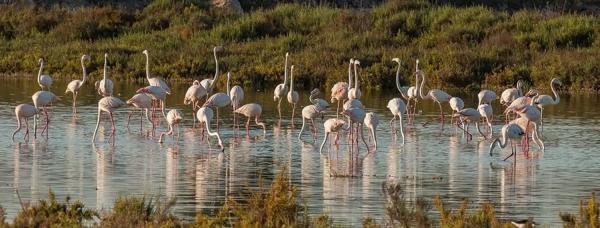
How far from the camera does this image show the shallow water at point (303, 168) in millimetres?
13289

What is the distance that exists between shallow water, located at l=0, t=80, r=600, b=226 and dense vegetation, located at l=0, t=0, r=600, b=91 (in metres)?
7.95

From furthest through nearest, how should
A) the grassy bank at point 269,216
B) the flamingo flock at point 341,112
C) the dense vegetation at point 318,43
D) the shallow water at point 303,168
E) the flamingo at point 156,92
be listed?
1. the dense vegetation at point 318,43
2. the flamingo at point 156,92
3. the flamingo flock at point 341,112
4. the shallow water at point 303,168
5. the grassy bank at point 269,216

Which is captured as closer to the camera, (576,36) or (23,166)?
(23,166)

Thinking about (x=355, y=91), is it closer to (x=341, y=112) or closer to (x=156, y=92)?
(x=341, y=112)

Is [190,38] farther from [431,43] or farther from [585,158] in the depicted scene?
[585,158]

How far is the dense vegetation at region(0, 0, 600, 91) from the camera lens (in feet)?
98.1

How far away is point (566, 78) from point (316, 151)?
490 inches

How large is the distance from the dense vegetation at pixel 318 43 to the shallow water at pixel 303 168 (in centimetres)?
795

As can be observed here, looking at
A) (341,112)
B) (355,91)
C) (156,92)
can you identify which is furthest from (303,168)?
(355,91)

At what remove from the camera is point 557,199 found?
13.5 metres

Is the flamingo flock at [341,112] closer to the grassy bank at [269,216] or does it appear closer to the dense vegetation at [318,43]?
the dense vegetation at [318,43]

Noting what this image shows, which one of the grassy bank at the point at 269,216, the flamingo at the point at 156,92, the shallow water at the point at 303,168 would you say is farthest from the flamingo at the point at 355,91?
the grassy bank at the point at 269,216

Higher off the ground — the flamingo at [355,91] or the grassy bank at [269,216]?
the flamingo at [355,91]

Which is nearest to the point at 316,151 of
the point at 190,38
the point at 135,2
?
the point at 190,38
